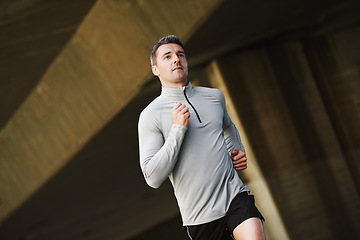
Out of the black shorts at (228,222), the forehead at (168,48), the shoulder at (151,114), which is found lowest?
the black shorts at (228,222)

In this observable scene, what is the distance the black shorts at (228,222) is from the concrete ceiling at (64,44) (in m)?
4.24

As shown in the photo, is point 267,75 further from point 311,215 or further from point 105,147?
point 105,147

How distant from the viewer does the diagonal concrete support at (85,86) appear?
880 centimetres

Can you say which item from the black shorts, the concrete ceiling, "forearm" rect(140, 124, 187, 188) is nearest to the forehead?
"forearm" rect(140, 124, 187, 188)

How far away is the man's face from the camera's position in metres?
4.03

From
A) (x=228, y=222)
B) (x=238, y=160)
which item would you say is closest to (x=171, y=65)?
(x=238, y=160)

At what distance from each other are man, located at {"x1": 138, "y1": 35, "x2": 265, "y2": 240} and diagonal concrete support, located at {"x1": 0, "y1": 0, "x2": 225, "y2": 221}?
12.7ft

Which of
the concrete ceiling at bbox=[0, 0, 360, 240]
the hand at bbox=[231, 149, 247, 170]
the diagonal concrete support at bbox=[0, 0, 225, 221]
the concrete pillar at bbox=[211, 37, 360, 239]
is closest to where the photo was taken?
the hand at bbox=[231, 149, 247, 170]

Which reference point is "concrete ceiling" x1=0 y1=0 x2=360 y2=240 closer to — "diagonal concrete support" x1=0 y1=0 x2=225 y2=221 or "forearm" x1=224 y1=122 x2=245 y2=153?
"diagonal concrete support" x1=0 y1=0 x2=225 y2=221

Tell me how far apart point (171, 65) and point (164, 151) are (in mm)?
603

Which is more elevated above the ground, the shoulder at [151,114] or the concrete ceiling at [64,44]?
the concrete ceiling at [64,44]

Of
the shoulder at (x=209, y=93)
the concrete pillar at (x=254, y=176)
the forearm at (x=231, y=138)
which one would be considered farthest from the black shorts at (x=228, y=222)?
the concrete pillar at (x=254, y=176)

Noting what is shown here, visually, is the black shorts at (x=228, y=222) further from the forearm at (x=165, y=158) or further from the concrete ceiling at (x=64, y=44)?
the concrete ceiling at (x=64, y=44)

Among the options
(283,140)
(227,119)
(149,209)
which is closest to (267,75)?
(283,140)
